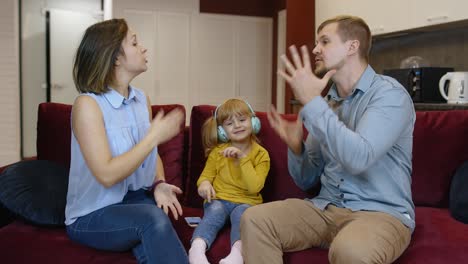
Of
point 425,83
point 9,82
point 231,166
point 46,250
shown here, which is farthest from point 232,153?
point 9,82

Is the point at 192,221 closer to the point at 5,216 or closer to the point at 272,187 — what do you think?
the point at 272,187

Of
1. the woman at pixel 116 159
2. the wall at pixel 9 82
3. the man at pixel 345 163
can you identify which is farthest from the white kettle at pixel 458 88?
the wall at pixel 9 82

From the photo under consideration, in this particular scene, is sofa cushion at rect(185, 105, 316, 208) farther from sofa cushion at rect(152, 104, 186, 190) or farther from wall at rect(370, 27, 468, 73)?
wall at rect(370, 27, 468, 73)

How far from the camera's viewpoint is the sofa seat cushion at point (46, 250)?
66.7 inches

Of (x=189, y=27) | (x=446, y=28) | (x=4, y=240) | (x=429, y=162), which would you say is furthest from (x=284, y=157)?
(x=189, y=27)

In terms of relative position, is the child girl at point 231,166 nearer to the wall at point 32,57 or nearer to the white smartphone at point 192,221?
the white smartphone at point 192,221

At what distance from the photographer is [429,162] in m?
2.09

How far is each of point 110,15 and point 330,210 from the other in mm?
5172

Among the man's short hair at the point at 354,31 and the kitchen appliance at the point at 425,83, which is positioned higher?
the man's short hair at the point at 354,31

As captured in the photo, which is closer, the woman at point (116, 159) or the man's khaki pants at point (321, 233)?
the man's khaki pants at point (321, 233)

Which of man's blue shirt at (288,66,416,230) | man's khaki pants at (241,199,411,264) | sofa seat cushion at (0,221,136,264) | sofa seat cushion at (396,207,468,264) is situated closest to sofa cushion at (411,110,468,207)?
sofa seat cushion at (396,207,468,264)

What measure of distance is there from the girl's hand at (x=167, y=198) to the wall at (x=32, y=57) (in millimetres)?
5015

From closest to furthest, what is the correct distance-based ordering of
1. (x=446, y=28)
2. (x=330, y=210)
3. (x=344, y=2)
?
(x=330, y=210) → (x=446, y=28) → (x=344, y=2)

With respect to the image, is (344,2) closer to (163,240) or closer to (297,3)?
(297,3)
